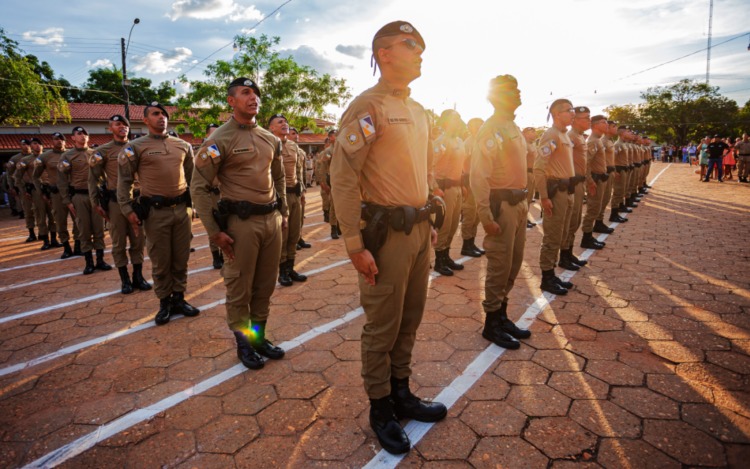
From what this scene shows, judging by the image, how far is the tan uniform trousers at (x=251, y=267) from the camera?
3102 millimetres

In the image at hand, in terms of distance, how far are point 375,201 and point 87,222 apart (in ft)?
21.1

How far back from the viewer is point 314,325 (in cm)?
390

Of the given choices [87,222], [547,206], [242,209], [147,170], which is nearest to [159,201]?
[147,170]

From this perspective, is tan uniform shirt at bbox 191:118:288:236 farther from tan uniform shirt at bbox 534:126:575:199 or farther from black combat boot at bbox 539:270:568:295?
black combat boot at bbox 539:270:568:295

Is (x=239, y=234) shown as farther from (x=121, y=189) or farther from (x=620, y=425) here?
(x=620, y=425)

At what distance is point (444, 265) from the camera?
18.9ft

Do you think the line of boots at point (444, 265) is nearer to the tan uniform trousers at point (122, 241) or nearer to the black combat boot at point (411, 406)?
the black combat boot at point (411, 406)

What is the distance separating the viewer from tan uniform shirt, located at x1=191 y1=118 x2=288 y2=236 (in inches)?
119

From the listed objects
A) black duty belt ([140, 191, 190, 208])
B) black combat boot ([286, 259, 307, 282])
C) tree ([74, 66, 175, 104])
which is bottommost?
black combat boot ([286, 259, 307, 282])

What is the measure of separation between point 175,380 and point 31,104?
22502mm

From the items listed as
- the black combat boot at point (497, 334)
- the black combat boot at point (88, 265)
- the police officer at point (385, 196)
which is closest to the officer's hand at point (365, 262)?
the police officer at point (385, 196)

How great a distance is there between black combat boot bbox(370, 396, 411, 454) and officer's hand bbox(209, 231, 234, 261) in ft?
5.69

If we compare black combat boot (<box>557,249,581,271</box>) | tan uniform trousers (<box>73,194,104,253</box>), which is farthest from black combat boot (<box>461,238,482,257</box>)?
tan uniform trousers (<box>73,194,104,253</box>)

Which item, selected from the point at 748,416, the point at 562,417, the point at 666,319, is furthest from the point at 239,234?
the point at 666,319
